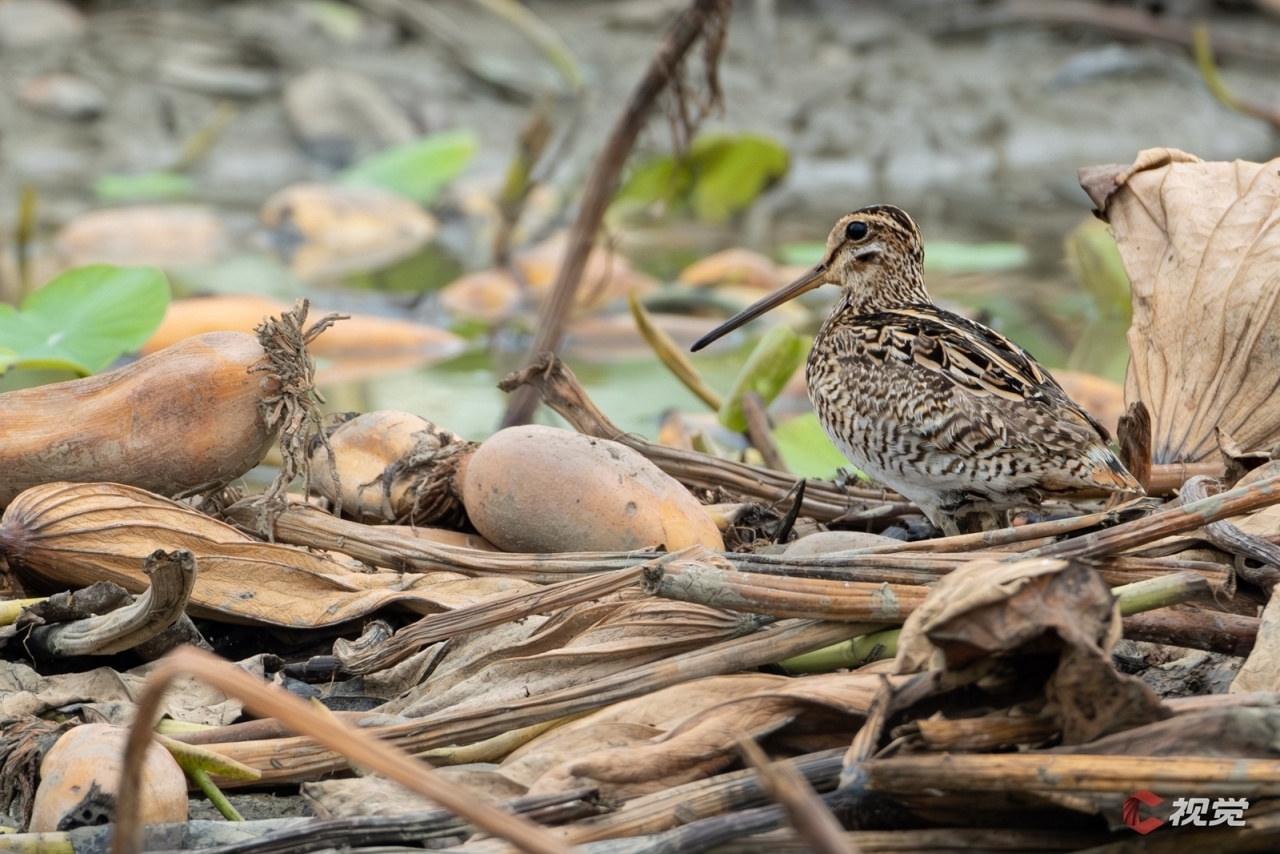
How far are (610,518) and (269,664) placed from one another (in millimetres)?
648

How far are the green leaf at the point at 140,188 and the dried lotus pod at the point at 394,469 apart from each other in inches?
260

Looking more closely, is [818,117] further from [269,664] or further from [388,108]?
[269,664]

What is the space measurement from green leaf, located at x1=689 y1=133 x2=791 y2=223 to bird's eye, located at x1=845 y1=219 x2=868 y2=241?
4.59m

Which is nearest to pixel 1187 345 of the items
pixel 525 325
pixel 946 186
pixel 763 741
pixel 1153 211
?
pixel 1153 211

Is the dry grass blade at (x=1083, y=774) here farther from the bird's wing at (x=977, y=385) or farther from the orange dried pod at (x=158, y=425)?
the orange dried pod at (x=158, y=425)

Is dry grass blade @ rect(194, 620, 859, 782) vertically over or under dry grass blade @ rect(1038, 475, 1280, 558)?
under

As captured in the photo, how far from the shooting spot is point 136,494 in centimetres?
247

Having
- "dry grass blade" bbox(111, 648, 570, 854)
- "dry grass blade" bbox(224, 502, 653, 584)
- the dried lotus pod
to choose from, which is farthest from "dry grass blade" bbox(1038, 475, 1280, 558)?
the dried lotus pod

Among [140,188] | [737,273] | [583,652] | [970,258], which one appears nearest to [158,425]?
[583,652]

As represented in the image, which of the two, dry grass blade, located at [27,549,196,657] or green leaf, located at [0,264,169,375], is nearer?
dry grass blade, located at [27,549,196,657]

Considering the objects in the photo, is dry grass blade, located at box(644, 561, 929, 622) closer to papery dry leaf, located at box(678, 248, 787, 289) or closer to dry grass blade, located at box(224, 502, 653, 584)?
dry grass blade, located at box(224, 502, 653, 584)

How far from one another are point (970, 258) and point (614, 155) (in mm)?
4121

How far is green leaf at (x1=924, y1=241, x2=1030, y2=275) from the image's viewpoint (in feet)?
25.8

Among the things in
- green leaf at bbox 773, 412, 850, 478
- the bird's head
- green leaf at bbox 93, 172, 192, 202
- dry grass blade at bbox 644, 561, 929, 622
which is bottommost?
green leaf at bbox 773, 412, 850, 478
